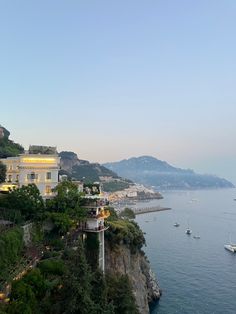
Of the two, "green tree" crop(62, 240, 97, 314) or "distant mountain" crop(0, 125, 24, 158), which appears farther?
"distant mountain" crop(0, 125, 24, 158)

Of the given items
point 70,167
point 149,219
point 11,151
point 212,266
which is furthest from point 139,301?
point 70,167

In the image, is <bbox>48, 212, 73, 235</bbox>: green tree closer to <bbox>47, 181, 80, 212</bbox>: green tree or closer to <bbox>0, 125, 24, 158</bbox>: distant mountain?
<bbox>47, 181, 80, 212</bbox>: green tree

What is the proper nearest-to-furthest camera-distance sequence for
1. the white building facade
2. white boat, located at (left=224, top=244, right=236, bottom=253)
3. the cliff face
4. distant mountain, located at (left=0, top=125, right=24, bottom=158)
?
1. the cliff face
2. the white building facade
3. distant mountain, located at (left=0, top=125, right=24, bottom=158)
4. white boat, located at (left=224, top=244, right=236, bottom=253)

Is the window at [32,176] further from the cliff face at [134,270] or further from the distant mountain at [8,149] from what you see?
the distant mountain at [8,149]

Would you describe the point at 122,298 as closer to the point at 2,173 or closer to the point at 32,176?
the point at 32,176

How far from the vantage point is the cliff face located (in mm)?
36900

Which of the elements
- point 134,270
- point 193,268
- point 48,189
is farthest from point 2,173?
point 193,268

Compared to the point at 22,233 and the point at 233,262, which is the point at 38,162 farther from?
the point at 233,262

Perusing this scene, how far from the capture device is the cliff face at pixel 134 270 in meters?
36.9

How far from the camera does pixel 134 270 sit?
4091 cm

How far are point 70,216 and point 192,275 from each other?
29651mm

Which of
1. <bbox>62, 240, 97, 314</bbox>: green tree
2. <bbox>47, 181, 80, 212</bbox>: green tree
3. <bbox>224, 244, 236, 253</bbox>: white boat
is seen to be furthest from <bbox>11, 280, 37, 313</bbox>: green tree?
<bbox>224, 244, 236, 253</bbox>: white boat

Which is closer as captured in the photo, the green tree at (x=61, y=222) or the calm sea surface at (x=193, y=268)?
the green tree at (x=61, y=222)

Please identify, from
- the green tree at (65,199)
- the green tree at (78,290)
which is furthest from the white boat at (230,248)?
the green tree at (78,290)
